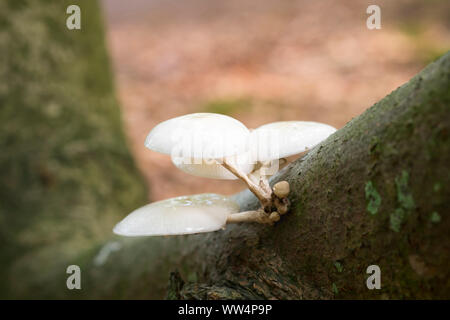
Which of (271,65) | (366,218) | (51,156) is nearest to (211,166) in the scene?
(366,218)

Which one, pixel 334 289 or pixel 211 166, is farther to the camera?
pixel 211 166

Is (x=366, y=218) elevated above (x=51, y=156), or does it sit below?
below

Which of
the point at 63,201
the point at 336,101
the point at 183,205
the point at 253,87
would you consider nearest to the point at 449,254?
the point at 183,205

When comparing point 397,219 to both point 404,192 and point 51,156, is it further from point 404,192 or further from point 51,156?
point 51,156

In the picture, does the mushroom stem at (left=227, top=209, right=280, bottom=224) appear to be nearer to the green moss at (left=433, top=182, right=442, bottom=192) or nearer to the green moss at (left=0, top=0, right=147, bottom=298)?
the green moss at (left=433, top=182, right=442, bottom=192)

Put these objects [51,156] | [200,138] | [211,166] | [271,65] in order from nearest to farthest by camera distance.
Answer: [200,138]
[211,166]
[51,156]
[271,65]

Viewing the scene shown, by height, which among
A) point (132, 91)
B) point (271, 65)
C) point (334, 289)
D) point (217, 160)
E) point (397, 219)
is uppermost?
point (271, 65)

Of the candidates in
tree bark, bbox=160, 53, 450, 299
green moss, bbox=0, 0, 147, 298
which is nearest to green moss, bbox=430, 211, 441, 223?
tree bark, bbox=160, 53, 450, 299
